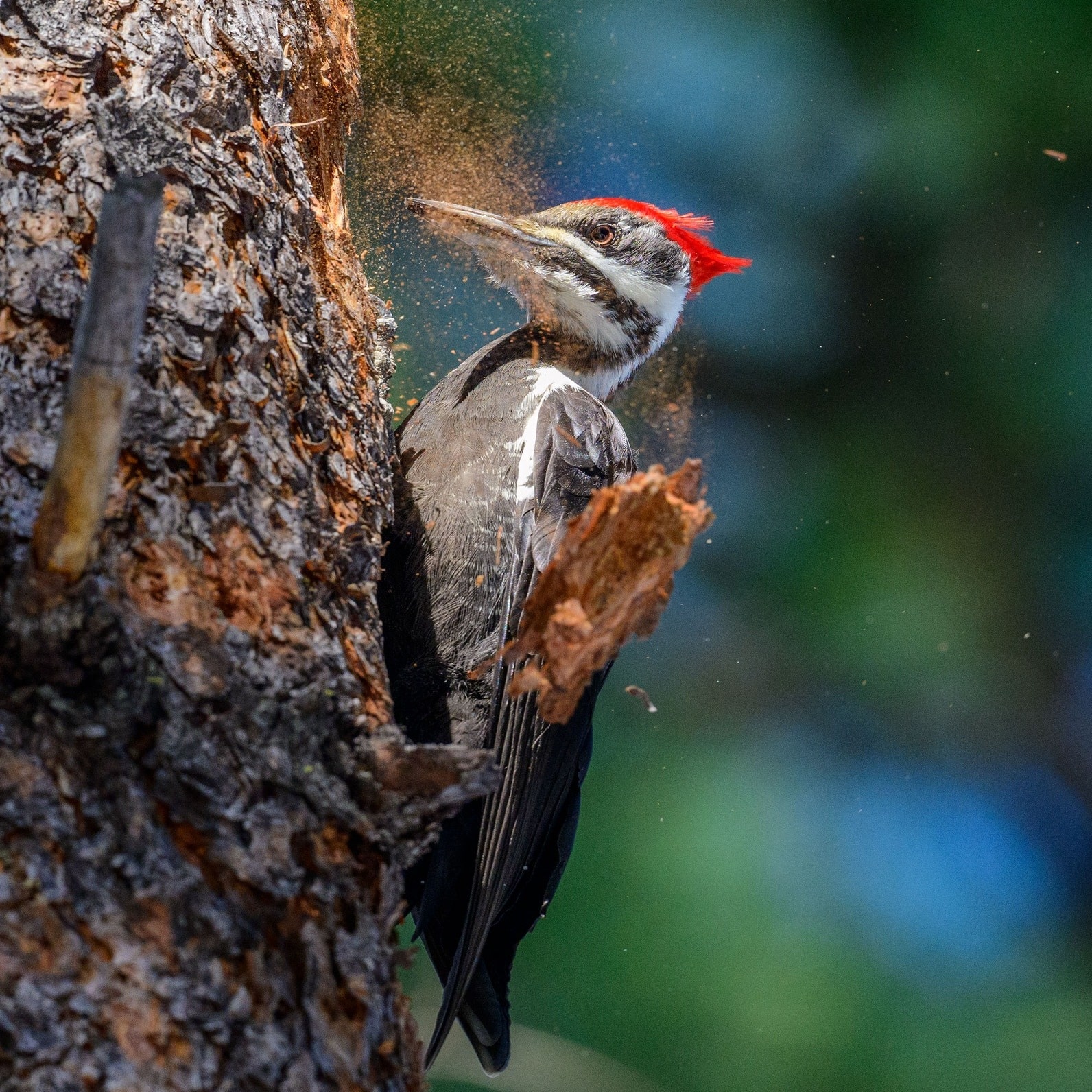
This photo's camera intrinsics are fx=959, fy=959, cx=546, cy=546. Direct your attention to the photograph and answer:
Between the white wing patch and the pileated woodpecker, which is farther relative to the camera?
the white wing patch

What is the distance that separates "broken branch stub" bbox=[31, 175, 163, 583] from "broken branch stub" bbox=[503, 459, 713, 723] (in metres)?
0.39

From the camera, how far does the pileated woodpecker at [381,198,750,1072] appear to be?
4.59 ft

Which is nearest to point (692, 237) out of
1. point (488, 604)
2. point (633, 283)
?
point (633, 283)

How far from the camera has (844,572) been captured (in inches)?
114

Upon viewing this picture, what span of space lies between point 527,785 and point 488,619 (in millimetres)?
270

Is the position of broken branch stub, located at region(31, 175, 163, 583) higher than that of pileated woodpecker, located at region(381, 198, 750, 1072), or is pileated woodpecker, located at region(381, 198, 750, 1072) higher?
broken branch stub, located at region(31, 175, 163, 583)

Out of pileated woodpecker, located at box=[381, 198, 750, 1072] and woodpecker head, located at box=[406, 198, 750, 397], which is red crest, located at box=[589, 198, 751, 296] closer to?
woodpecker head, located at box=[406, 198, 750, 397]

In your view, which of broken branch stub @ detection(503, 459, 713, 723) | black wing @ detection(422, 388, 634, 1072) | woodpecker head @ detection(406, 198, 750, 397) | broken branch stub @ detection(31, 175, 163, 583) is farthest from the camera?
woodpecker head @ detection(406, 198, 750, 397)

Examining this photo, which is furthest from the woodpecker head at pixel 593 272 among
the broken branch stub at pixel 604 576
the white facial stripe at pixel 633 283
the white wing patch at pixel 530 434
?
the broken branch stub at pixel 604 576

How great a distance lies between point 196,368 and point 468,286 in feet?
4.35

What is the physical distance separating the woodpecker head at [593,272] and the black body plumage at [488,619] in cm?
28

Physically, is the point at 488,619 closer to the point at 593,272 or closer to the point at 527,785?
the point at 527,785

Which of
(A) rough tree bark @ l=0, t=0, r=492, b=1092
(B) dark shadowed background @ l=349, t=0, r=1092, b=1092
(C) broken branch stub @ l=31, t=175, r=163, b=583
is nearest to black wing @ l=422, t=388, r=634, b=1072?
(A) rough tree bark @ l=0, t=0, r=492, b=1092

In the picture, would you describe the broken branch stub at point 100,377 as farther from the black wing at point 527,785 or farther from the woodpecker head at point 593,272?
the woodpecker head at point 593,272
